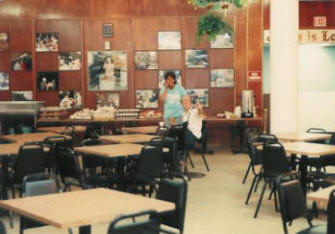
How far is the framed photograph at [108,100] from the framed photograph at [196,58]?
6.37ft

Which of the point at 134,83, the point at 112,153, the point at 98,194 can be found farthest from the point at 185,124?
the point at 98,194

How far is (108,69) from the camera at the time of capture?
14602 mm

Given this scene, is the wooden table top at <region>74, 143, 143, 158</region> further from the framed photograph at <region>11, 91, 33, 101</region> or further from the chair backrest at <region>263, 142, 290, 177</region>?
the framed photograph at <region>11, 91, 33, 101</region>

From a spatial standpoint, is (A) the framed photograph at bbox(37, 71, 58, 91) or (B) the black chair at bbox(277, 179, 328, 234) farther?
(A) the framed photograph at bbox(37, 71, 58, 91)

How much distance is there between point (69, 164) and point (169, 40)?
319 inches

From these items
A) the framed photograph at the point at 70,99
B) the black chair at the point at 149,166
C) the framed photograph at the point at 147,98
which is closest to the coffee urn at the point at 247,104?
the framed photograph at the point at 147,98

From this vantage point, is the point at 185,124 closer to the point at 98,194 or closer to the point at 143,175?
the point at 143,175

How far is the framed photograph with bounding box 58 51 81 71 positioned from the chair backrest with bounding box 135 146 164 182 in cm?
763

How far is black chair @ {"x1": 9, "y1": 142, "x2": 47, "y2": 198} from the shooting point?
724 centimetres

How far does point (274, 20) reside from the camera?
11.1 metres

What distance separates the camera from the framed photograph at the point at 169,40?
14.6m

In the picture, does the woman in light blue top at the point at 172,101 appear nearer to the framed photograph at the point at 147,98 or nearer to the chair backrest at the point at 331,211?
the framed photograph at the point at 147,98

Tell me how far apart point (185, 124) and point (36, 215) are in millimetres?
6579

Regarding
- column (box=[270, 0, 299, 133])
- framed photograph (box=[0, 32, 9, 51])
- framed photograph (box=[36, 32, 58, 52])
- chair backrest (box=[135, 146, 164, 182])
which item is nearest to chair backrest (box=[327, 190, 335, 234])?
chair backrest (box=[135, 146, 164, 182])
